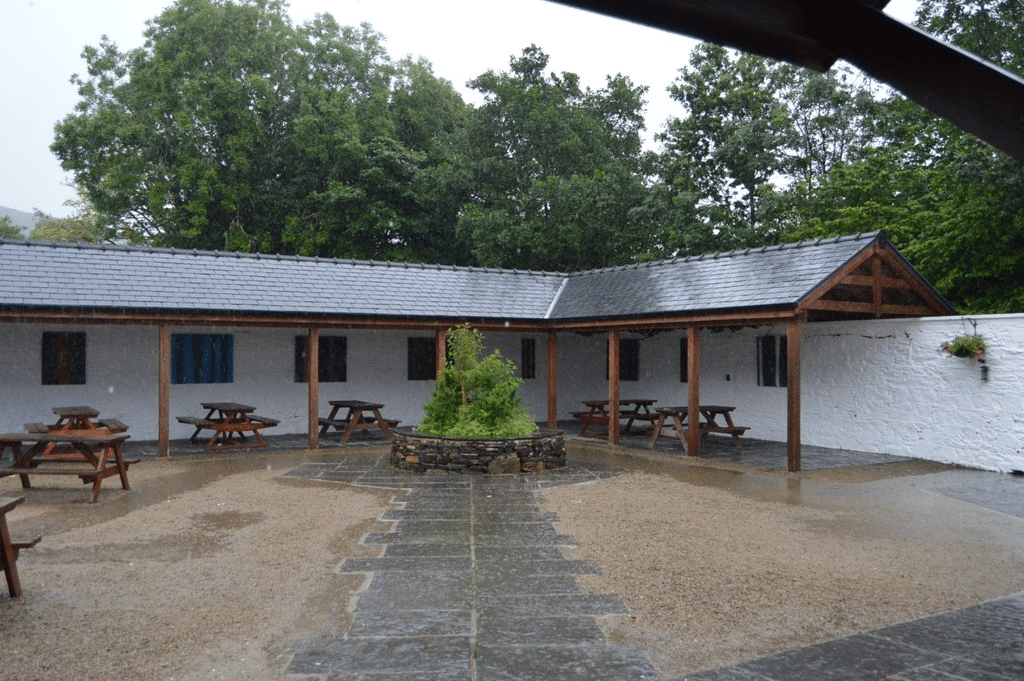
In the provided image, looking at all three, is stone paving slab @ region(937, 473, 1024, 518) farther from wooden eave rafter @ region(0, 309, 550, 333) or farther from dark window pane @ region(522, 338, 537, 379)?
dark window pane @ region(522, 338, 537, 379)

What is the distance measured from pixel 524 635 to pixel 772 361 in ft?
39.7

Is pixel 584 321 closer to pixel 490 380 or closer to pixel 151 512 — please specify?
pixel 490 380

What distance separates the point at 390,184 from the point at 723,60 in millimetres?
12559

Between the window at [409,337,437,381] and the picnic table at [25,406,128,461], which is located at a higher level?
the window at [409,337,437,381]

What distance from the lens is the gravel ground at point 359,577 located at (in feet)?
14.6

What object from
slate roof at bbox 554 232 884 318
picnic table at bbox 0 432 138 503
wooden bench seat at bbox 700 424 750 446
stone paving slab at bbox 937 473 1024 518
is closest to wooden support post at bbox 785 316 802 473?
slate roof at bbox 554 232 884 318

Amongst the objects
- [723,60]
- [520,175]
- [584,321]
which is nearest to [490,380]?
[584,321]

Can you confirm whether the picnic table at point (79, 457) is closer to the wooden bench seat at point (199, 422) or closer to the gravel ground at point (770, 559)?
the wooden bench seat at point (199, 422)

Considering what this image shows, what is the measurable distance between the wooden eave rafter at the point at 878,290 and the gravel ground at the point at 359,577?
3.15m

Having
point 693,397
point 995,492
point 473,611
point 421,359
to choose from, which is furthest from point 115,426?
point 995,492

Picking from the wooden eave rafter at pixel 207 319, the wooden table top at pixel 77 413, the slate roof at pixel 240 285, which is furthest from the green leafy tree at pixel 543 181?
the wooden table top at pixel 77 413

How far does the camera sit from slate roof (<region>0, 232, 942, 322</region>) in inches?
477

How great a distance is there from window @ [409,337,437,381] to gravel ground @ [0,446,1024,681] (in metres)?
7.69

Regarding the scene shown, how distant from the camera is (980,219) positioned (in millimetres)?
16188
